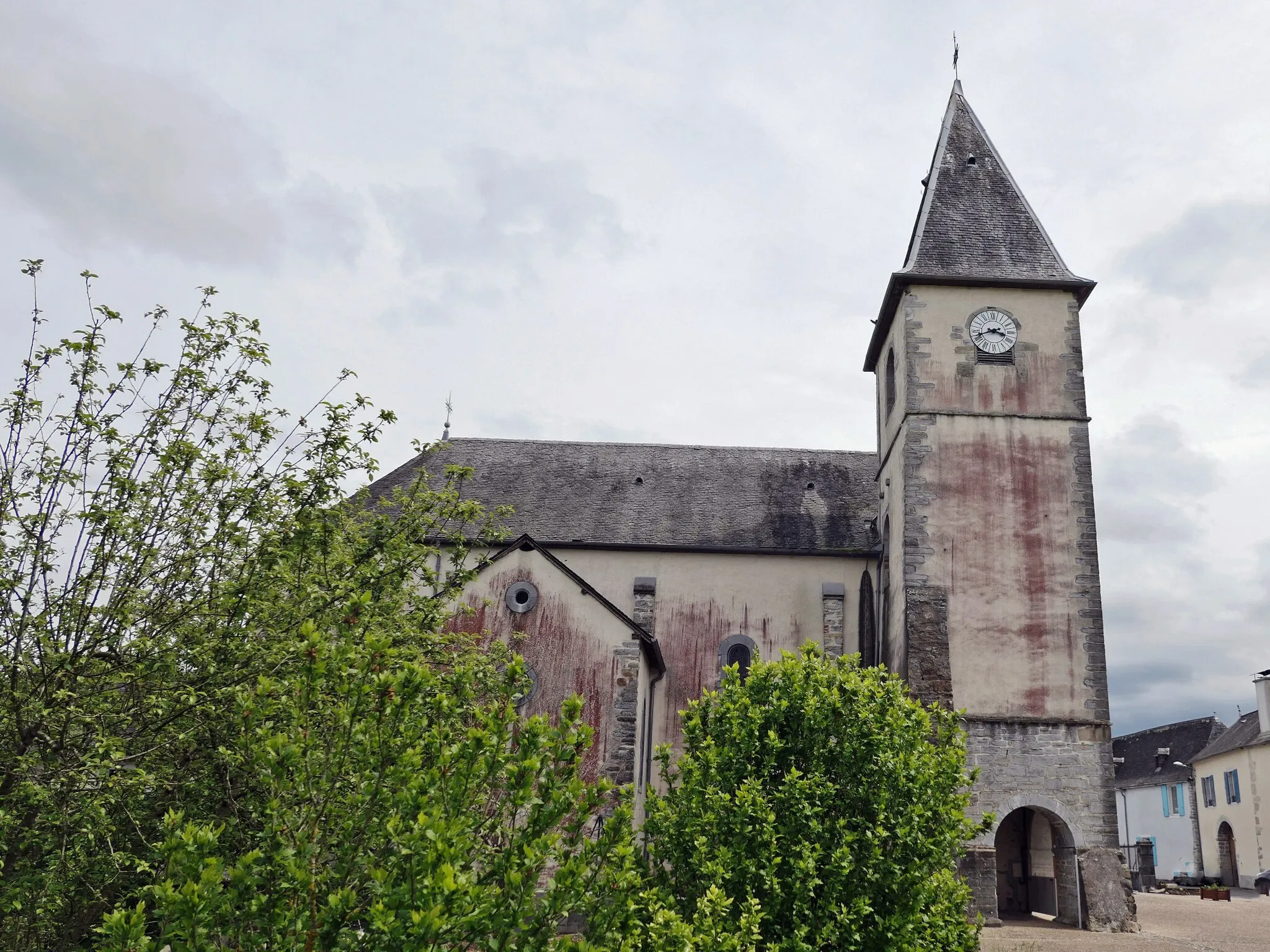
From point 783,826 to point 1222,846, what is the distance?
3839cm

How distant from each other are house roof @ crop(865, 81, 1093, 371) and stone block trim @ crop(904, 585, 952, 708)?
669 centimetres

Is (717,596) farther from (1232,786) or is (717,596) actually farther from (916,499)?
(1232,786)

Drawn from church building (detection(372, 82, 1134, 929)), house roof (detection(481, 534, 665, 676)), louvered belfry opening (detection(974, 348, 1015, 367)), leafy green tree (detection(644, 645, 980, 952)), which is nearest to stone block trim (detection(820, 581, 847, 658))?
church building (detection(372, 82, 1134, 929))

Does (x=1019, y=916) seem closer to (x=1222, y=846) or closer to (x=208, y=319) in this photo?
(x=208, y=319)

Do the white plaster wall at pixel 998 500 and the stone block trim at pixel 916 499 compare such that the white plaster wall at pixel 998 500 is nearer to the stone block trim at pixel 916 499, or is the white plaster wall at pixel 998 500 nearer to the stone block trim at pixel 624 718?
the stone block trim at pixel 916 499

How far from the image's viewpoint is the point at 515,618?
16203 mm

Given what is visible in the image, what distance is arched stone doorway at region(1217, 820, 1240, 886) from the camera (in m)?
36.2

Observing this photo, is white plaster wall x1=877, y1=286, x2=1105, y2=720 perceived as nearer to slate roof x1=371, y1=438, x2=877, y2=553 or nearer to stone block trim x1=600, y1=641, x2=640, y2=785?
slate roof x1=371, y1=438, x2=877, y2=553

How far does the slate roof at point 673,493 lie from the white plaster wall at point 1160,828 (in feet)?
84.0

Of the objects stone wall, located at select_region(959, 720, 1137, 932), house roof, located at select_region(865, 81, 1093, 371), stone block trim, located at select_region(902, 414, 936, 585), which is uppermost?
house roof, located at select_region(865, 81, 1093, 371)

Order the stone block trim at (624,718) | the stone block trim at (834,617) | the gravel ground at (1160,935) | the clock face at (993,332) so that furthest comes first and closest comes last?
the stone block trim at (834,617) < the clock face at (993,332) < the stone block trim at (624,718) < the gravel ground at (1160,935)

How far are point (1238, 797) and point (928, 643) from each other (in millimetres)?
27683

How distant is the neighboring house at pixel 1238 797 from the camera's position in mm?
34438

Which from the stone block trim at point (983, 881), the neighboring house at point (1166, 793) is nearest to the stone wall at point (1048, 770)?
the stone block trim at point (983, 881)
